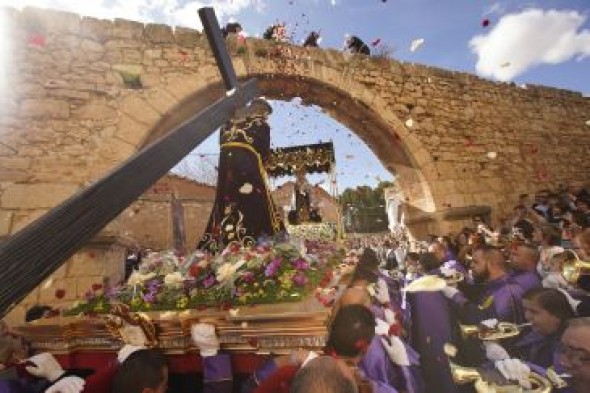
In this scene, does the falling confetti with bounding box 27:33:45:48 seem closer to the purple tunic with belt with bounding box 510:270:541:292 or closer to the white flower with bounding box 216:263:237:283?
the white flower with bounding box 216:263:237:283

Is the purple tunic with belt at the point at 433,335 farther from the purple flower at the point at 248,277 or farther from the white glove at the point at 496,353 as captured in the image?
the purple flower at the point at 248,277

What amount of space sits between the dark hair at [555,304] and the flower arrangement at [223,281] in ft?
4.40

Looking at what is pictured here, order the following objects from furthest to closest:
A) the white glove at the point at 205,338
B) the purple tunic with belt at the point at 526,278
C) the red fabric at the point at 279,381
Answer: the purple tunic with belt at the point at 526,278
the white glove at the point at 205,338
the red fabric at the point at 279,381

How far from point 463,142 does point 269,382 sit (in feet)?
25.9

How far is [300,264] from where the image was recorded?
2.58 m

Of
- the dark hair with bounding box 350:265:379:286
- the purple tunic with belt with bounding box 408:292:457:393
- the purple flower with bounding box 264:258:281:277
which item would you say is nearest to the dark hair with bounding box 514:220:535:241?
the purple tunic with belt with bounding box 408:292:457:393

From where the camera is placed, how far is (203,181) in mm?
21156

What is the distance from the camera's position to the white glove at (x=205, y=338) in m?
2.04

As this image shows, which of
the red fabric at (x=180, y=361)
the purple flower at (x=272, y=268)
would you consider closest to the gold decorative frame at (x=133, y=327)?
the red fabric at (x=180, y=361)

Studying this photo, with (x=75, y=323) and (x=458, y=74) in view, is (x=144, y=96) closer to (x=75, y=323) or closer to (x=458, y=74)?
(x=75, y=323)

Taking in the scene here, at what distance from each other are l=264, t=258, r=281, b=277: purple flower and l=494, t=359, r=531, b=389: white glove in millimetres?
1263

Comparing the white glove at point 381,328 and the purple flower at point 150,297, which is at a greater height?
the purple flower at point 150,297

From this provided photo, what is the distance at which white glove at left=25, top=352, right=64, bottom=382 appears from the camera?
6.98 feet

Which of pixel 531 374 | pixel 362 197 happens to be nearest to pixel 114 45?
pixel 531 374
